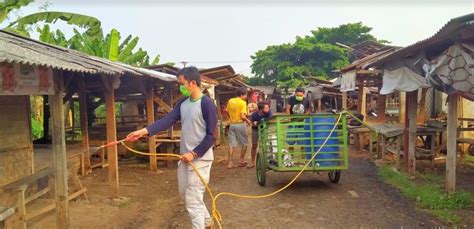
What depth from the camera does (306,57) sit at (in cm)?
3262

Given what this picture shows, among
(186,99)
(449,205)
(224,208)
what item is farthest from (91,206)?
(449,205)

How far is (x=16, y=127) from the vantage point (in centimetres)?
692

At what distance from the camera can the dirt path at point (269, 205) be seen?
572 cm

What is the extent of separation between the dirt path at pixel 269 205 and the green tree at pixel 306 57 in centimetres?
2121

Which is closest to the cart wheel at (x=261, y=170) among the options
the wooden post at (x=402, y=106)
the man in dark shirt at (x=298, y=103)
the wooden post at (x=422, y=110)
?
the man in dark shirt at (x=298, y=103)

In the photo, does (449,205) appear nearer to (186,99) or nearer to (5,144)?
A: (186,99)

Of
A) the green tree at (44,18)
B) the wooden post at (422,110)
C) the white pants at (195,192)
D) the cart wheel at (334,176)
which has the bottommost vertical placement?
the cart wheel at (334,176)

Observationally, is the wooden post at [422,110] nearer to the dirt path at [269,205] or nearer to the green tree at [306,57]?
the dirt path at [269,205]

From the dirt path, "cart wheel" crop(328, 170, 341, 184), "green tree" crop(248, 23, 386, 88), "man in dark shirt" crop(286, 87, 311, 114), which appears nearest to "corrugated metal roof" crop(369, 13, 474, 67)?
"man in dark shirt" crop(286, 87, 311, 114)

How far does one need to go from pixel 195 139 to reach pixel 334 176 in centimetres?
438

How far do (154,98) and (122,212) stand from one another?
4438mm

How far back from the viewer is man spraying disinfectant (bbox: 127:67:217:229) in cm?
429

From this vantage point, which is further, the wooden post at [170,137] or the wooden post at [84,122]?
the wooden post at [170,137]

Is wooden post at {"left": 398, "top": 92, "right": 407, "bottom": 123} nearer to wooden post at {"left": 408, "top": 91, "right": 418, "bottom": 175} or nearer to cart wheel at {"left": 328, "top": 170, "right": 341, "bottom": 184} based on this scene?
wooden post at {"left": 408, "top": 91, "right": 418, "bottom": 175}
